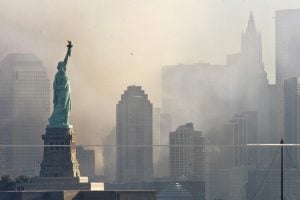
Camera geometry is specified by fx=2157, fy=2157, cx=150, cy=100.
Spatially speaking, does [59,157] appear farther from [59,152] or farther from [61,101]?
[61,101]

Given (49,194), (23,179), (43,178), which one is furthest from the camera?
(23,179)

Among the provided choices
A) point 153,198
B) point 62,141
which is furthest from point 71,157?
point 153,198

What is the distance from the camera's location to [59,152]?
174 m

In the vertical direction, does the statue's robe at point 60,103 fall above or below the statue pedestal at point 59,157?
above

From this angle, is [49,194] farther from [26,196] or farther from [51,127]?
[51,127]

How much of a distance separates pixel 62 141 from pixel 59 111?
8.13ft

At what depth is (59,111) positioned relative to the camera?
174 meters

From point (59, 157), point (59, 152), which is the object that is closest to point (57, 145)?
point (59, 152)

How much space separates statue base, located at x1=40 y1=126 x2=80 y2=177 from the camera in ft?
568

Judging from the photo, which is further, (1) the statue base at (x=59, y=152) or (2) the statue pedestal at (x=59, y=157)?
(1) the statue base at (x=59, y=152)

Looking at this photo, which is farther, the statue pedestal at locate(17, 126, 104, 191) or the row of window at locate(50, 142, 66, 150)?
the row of window at locate(50, 142, 66, 150)

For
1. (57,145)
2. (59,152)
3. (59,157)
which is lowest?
(59,157)

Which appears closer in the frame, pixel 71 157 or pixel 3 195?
pixel 3 195

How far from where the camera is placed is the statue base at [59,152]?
173m
